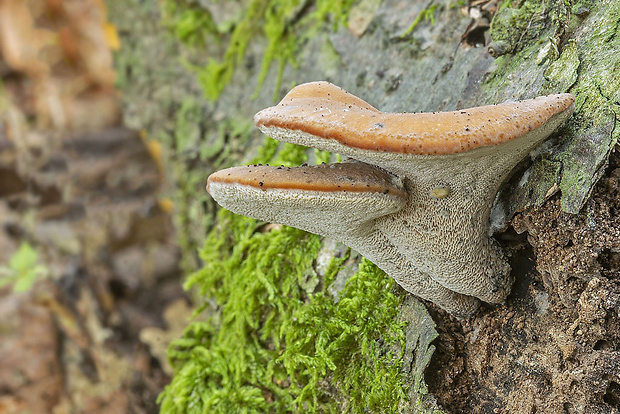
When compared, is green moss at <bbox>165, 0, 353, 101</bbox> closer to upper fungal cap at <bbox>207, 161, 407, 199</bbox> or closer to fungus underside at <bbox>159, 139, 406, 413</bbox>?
fungus underside at <bbox>159, 139, 406, 413</bbox>

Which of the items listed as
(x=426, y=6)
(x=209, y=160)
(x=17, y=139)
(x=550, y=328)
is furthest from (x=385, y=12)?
(x=17, y=139)

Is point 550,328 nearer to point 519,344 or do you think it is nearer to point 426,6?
point 519,344

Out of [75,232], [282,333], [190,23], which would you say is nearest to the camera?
[282,333]

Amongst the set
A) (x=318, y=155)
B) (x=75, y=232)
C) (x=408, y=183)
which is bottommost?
(x=75, y=232)

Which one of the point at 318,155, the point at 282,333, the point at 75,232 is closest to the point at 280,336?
the point at 282,333

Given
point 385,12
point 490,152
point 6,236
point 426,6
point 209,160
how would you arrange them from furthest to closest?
point 6,236 < point 209,160 < point 385,12 < point 426,6 < point 490,152

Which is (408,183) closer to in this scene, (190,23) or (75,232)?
(190,23)
